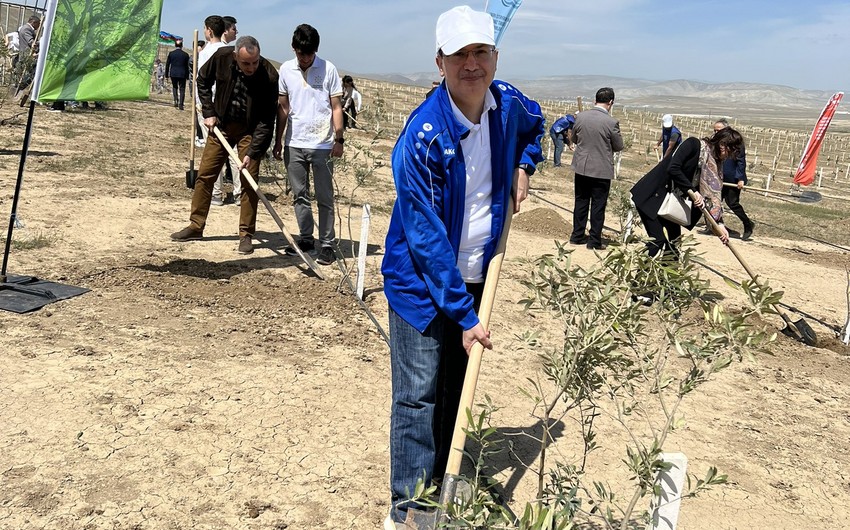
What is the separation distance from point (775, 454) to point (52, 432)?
3553mm

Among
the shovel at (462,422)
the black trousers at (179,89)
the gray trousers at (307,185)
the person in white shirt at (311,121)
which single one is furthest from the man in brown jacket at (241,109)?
the black trousers at (179,89)

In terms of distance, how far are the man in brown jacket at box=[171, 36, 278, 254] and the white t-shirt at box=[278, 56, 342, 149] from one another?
7.1 inches

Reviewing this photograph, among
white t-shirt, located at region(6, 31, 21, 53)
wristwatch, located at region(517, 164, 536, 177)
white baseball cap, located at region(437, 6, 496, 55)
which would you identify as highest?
white t-shirt, located at region(6, 31, 21, 53)

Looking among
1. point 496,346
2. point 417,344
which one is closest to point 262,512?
point 417,344

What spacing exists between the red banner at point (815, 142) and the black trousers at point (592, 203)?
478 centimetres

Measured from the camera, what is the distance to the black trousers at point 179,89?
1875cm

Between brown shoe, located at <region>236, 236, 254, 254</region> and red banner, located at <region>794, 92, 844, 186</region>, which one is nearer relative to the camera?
brown shoe, located at <region>236, 236, 254, 254</region>

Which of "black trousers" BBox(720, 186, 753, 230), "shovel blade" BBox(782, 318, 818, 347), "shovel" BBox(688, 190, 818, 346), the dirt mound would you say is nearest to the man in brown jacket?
"shovel" BBox(688, 190, 818, 346)

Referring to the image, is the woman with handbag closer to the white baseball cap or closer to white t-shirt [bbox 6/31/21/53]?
the white baseball cap

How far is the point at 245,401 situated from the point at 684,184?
13.1 ft

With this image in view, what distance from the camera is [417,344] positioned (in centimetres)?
242

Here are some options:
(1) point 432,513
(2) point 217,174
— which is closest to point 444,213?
(1) point 432,513

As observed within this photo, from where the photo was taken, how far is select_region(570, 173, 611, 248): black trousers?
26.5 feet

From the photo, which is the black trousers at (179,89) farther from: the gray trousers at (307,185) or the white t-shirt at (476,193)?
the white t-shirt at (476,193)
